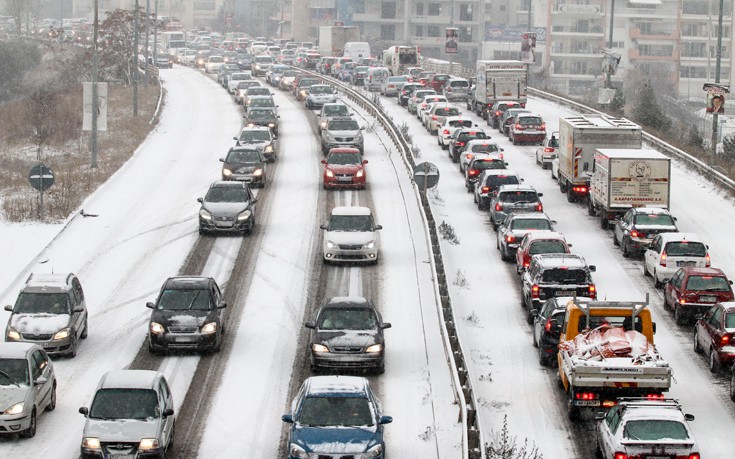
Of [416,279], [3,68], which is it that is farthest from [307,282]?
[3,68]

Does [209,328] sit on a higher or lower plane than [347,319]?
lower

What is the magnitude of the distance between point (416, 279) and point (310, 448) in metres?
15.8

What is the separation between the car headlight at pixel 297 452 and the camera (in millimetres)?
21016

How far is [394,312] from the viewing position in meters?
33.2

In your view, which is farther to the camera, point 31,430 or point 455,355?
point 455,355

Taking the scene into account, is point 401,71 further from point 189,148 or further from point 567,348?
point 567,348

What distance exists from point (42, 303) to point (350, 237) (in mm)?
11080

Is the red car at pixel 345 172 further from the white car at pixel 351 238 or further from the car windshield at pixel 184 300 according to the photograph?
the car windshield at pixel 184 300

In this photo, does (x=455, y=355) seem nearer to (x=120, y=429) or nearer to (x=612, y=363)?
(x=612, y=363)

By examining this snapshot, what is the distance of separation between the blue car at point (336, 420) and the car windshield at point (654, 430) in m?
3.77

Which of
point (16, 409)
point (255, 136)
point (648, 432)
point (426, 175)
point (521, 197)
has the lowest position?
point (16, 409)

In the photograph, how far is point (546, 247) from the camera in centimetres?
3556

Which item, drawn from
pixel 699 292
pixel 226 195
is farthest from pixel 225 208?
pixel 699 292

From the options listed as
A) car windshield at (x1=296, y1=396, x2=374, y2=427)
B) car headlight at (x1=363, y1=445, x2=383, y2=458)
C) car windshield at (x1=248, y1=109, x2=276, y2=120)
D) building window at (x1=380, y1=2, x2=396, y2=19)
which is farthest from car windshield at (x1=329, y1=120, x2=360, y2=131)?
building window at (x1=380, y1=2, x2=396, y2=19)
